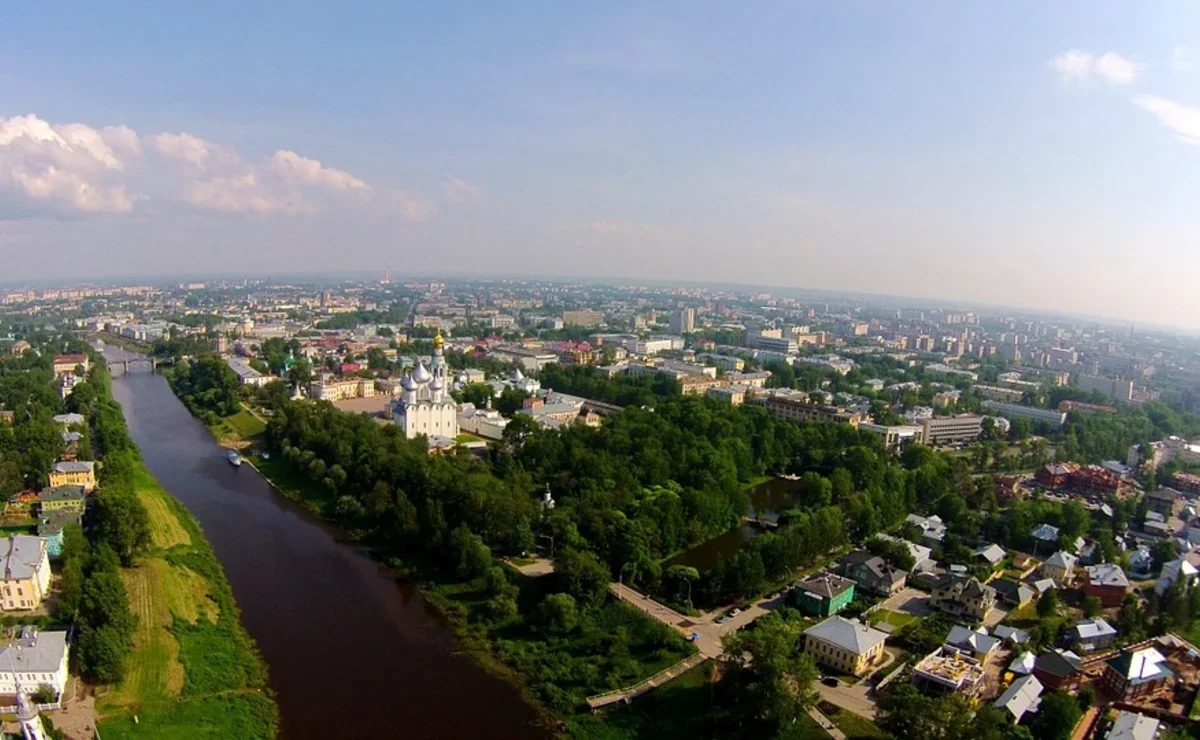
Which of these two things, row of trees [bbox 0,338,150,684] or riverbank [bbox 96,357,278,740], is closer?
riverbank [bbox 96,357,278,740]

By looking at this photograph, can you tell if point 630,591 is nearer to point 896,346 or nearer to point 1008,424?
point 1008,424

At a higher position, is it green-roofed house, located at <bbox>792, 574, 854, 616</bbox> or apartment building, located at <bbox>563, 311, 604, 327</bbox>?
apartment building, located at <bbox>563, 311, 604, 327</bbox>

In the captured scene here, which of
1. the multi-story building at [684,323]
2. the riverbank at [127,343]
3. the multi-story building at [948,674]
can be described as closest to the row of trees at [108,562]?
the multi-story building at [948,674]

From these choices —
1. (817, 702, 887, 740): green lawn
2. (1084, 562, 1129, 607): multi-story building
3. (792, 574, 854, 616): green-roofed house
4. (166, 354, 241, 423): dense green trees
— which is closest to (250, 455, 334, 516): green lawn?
(166, 354, 241, 423): dense green trees

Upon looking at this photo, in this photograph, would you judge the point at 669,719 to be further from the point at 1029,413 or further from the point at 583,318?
the point at 583,318

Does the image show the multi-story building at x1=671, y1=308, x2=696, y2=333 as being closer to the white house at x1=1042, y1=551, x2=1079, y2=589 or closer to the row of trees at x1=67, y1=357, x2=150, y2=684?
the row of trees at x1=67, y1=357, x2=150, y2=684

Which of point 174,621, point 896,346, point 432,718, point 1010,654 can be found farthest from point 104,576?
point 896,346

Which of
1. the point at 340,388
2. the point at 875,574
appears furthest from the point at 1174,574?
the point at 340,388

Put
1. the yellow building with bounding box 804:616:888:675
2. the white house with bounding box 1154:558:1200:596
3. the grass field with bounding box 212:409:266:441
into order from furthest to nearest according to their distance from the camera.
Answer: the grass field with bounding box 212:409:266:441, the white house with bounding box 1154:558:1200:596, the yellow building with bounding box 804:616:888:675
